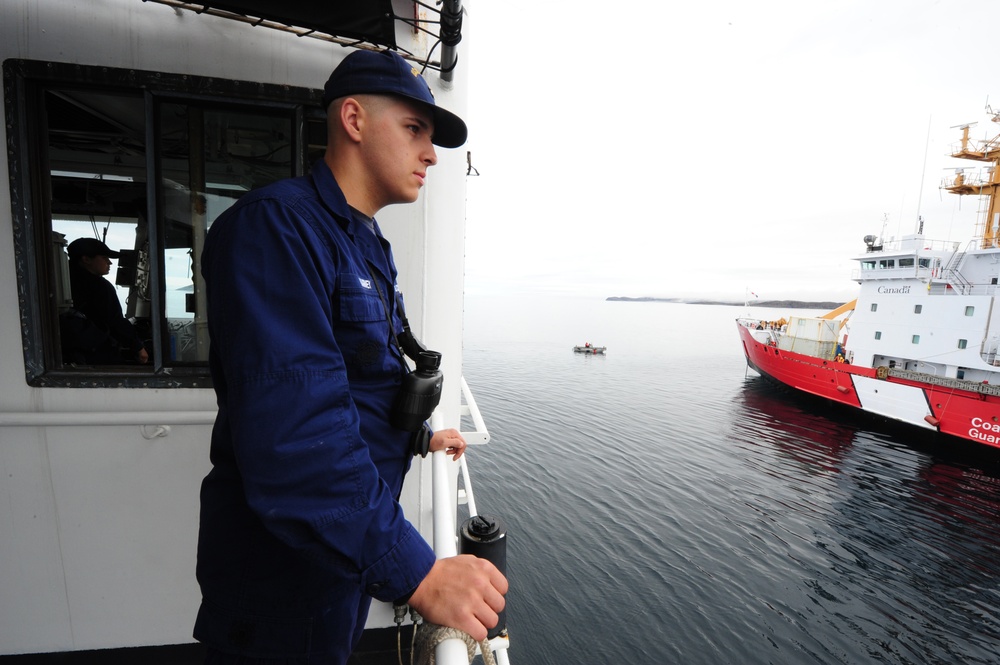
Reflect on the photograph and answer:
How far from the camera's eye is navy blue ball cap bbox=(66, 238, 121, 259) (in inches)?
110

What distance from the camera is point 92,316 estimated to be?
9.20 ft

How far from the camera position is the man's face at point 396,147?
3.91 feet

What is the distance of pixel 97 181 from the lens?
418 centimetres

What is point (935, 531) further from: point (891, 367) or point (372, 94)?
point (372, 94)

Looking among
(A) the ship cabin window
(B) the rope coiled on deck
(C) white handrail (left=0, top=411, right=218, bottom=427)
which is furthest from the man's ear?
(C) white handrail (left=0, top=411, right=218, bottom=427)

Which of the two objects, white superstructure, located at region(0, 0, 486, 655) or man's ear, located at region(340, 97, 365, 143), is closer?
man's ear, located at region(340, 97, 365, 143)

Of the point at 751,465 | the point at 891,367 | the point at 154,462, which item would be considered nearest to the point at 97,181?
the point at 154,462

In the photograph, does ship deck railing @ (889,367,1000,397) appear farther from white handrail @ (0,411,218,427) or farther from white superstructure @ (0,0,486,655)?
white handrail @ (0,411,218,427)

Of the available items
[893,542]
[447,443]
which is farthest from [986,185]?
[447,443]

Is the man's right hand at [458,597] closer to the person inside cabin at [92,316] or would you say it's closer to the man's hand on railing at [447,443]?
the man's hand on railing at [447,443]

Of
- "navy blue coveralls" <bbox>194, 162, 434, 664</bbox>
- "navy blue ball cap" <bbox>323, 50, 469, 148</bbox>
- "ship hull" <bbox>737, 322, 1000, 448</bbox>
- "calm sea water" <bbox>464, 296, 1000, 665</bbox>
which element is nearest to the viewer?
"navy blue coveralls" <bbox>194, 162, 434, 664</bbox>

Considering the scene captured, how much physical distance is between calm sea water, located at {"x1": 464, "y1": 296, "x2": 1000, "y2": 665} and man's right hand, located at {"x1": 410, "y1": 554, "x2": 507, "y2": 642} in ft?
29.5

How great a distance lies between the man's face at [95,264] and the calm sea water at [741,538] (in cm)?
892

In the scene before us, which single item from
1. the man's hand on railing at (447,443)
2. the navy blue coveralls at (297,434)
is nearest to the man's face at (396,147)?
the navy blue coveralls at (297,434)
